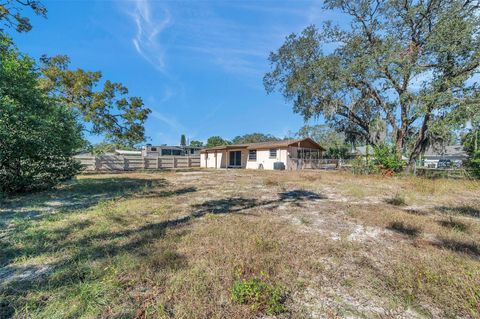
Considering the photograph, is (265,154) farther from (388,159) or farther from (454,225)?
(454,225)

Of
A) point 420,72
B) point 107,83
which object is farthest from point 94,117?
point 420,72

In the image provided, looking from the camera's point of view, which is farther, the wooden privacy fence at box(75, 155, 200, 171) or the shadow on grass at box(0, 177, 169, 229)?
the wooden privacy fence at box(75, 155, 200, 171)

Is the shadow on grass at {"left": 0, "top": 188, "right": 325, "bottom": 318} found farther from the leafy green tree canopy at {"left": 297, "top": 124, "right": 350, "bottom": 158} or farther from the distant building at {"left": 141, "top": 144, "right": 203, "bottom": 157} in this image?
the distant building at {"left": 141, "top": 144, "right": 203, "bottom": 157}

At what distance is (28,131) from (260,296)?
7.10 meters

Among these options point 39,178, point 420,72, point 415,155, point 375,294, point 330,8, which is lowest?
point 375,294

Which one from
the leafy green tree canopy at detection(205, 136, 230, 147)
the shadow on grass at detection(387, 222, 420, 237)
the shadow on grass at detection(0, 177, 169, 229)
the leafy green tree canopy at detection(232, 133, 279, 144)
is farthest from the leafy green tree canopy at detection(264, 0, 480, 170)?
the leafy green tree canopy at detection(232, 133, 279, 144)

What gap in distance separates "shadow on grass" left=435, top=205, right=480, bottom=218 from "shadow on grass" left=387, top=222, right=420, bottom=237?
Answer: 2.00m

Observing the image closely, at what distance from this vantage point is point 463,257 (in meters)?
2.64

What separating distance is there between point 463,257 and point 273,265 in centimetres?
236

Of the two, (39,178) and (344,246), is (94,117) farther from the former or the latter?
(344,246)

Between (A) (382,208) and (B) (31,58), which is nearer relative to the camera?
(A) (382,208)

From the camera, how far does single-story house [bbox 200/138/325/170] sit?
18734 mm

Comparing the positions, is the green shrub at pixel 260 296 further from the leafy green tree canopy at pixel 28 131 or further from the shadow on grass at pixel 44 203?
the leafy green tree canopy at pixel 28 131

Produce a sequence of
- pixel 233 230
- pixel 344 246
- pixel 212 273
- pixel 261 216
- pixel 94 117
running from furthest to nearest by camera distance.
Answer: pixel 94 117
pixel 261 216
pixel 233 230
pixel 344 246
pixel 212 273
